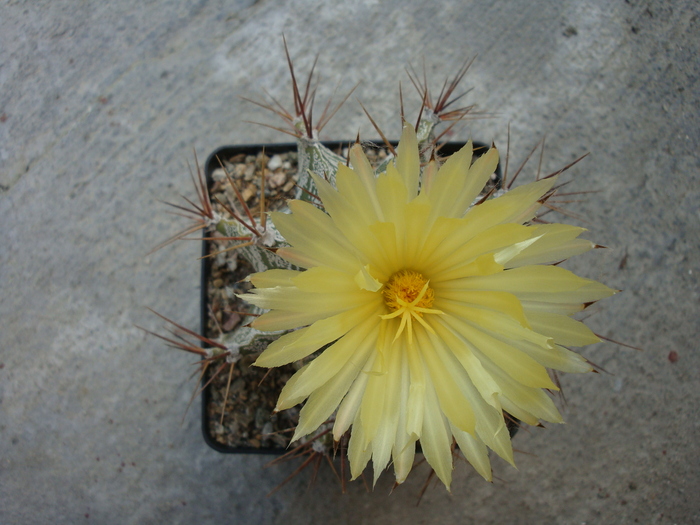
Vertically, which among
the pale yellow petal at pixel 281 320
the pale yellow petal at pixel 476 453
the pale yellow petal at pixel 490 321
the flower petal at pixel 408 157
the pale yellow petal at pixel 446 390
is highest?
the flower petal at pixel 408 157

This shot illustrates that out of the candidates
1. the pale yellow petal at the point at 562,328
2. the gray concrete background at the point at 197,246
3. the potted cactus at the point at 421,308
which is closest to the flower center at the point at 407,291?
the potted cactus at the point at 421,308

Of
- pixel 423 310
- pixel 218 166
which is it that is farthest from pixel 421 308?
pixel 218 166

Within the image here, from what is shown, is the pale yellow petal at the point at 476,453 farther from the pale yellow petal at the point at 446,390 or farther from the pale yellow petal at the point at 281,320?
the pale yellow petal at the point at 281,320

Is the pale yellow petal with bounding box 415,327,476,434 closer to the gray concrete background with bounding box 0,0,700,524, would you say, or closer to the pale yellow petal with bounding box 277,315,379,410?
the pale yellow petal with bounding box 277,315,379,410

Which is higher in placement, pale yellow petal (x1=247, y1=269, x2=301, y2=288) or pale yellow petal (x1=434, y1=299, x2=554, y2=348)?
pale yellow petal (x1=247, y1=269, x2=301, y2=288)

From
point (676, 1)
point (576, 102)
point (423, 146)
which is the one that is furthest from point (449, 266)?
point (676, 1)

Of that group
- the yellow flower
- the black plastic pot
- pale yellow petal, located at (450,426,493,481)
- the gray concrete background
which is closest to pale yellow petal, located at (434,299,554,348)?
the yellow flower

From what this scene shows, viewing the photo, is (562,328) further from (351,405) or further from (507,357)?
(351,405)
